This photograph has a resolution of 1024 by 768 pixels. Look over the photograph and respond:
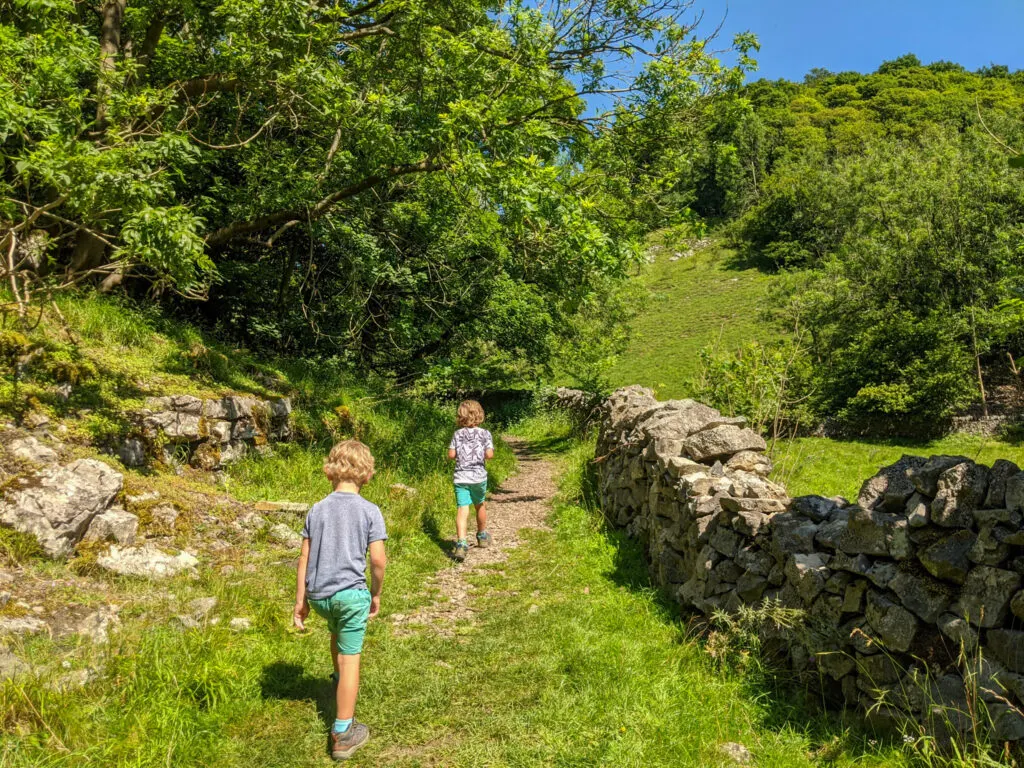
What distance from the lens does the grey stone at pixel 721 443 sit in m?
6.64

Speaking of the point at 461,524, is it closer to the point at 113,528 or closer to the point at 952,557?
the point at 113,528

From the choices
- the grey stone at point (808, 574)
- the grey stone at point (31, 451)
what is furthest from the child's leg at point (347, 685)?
the grey stone at point (31, 451)

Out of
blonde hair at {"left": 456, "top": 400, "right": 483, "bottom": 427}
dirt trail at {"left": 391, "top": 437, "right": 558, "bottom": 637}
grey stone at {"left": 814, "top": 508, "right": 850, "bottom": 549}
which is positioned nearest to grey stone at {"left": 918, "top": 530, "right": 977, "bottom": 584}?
grey stone at {"left": 814, "top": 508, "right": 850, "bottom": 549}

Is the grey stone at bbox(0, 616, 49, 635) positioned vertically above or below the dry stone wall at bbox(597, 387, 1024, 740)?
below

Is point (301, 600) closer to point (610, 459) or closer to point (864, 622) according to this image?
point (864, 622)

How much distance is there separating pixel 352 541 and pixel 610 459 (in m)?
6.91

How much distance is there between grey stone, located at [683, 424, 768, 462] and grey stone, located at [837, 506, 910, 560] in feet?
8.95

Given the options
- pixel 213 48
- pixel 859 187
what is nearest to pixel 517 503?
pixel 213 48

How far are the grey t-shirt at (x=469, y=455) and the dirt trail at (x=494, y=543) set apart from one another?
3.25ft

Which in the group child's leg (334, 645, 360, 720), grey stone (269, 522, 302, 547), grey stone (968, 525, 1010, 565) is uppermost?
grey stone (968, 525, 1010, 565)

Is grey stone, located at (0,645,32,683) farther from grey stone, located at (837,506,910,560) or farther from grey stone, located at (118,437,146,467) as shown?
grey stone, located at (837,506,910,560)

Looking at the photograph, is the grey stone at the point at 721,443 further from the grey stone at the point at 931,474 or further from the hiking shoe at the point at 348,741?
the hiking shoe at the point at 348,741

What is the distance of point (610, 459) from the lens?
32.8 ft

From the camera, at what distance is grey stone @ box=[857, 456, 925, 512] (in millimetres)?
3633
